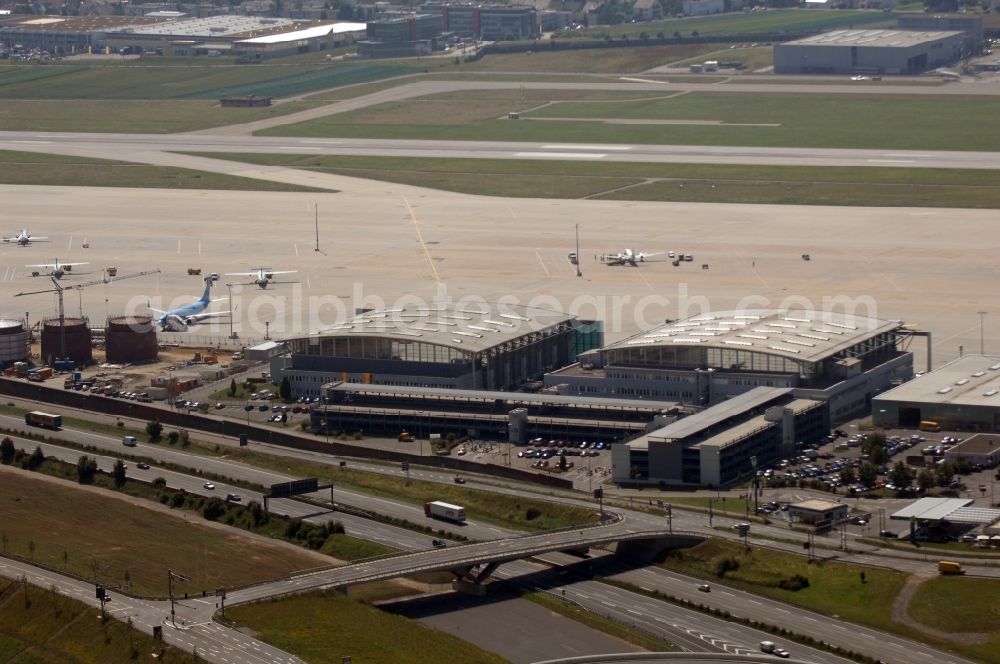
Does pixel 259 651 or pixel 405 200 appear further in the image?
pixel 405 200

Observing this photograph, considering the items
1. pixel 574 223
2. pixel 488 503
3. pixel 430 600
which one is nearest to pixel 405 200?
pixel 574 223

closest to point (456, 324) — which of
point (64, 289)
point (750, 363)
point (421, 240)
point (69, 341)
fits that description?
point (750, 363)

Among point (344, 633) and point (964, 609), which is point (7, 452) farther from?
point (964, 609)

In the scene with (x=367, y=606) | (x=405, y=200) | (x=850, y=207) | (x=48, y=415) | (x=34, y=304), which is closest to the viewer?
(x=367, y=606)

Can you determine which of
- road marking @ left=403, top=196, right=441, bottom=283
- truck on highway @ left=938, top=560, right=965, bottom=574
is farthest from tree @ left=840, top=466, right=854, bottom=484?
road marking @ left=403, top=196, right=441, bottom=283

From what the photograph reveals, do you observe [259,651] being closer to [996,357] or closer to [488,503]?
[488,503]

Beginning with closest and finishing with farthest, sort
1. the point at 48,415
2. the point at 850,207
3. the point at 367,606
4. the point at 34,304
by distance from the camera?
the point at 367,606 → the point at 48,415 → the point at 34,304 → the point at 850,207
